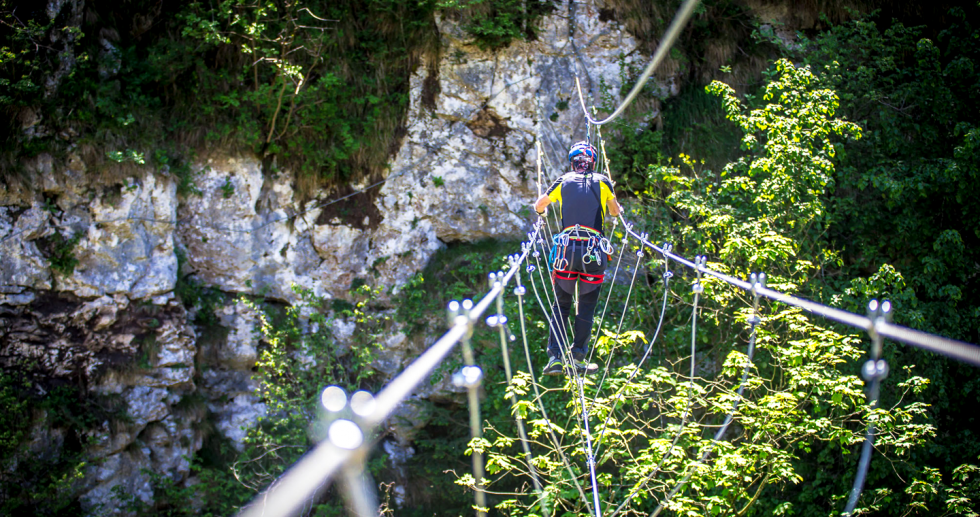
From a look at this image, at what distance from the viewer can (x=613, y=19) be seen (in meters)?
6.85

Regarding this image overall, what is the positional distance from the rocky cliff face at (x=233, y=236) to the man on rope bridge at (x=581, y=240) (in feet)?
8.56

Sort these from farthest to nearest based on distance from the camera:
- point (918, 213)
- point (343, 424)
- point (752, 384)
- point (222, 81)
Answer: point (222, 81)
point (918, 213)
point (752, 384)
point (343, 424)

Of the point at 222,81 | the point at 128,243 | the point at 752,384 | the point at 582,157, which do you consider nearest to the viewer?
the point at 582,157

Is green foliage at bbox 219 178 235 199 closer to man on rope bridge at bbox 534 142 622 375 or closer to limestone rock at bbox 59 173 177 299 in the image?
limestone rock at bbox 59 173 177 299

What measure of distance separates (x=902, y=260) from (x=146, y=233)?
679 cm

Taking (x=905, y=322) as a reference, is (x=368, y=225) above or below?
above

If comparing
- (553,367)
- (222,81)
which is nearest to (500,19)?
(222,81)

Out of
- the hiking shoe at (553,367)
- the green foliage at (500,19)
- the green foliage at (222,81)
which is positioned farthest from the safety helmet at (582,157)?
the green foliage at (222,81)

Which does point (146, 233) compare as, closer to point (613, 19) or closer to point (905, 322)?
point (613, 19)

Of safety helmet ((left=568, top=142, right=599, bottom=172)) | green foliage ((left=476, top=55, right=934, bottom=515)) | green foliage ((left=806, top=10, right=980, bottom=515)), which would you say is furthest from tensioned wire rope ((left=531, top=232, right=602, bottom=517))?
green foliage ((left=806, top=10, right=980, bottom=515))

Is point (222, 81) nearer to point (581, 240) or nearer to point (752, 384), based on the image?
point (581, 240)

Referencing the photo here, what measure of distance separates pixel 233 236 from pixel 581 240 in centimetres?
415

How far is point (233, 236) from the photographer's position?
6.45m

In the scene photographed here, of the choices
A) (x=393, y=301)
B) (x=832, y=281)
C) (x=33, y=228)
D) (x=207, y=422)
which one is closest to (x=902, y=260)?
(x=832, y=281)
